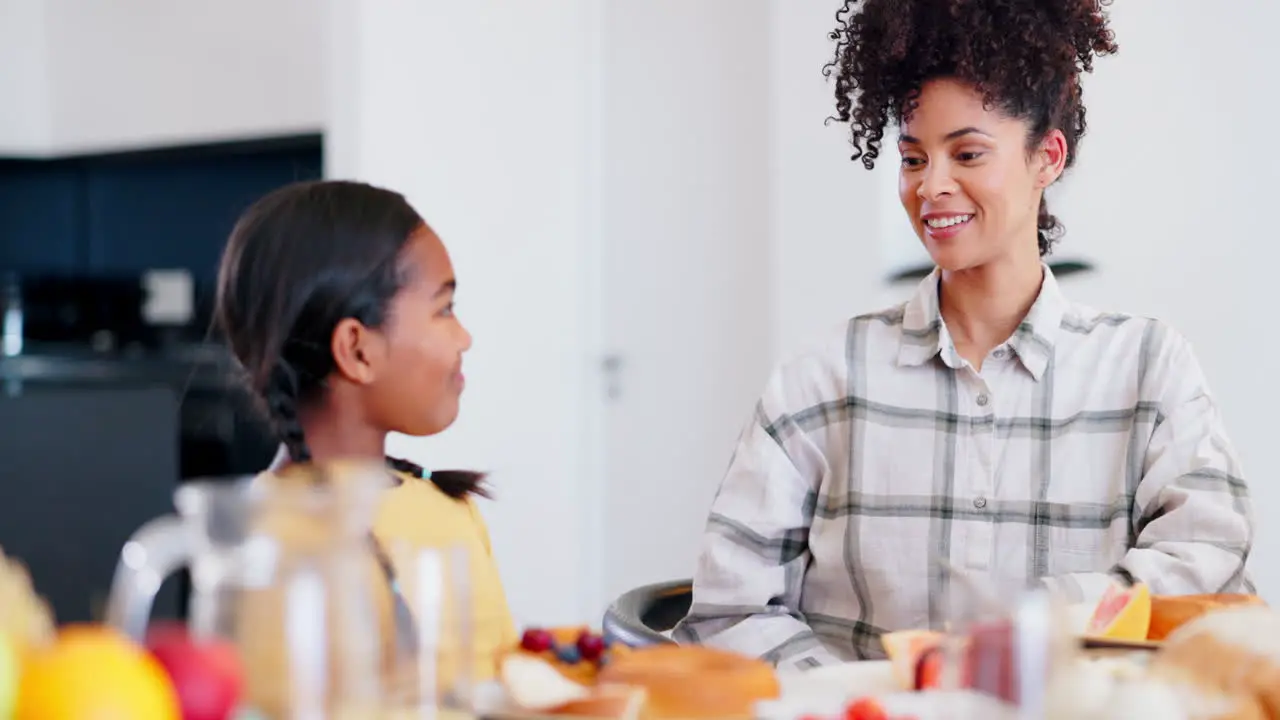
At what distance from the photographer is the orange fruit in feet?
2.54

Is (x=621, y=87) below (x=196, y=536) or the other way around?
the other way around

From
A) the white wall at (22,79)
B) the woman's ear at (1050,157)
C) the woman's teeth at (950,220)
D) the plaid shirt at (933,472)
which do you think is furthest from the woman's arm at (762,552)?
the white wall at (22,79)

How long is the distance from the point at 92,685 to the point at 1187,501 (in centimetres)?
125

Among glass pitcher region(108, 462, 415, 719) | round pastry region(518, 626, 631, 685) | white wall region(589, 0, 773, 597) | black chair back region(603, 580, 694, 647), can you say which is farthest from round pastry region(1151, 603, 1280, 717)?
white wall region(589, 0, 773, 597)

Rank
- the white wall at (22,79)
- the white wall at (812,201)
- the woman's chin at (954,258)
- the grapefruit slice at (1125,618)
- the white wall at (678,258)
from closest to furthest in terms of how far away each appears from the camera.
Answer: the grapefruit slice at (1125,618), the woman's chin at (954,258), the white wall at (812,201), the white wall at (678,258), the white wall at (22,79)

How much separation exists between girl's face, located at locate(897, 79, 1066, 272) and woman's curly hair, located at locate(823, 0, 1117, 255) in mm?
21

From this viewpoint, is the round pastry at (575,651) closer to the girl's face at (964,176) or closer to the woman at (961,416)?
the woman at (961,416)

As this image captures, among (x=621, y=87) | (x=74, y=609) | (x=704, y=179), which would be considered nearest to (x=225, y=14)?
(x=621, y=87)

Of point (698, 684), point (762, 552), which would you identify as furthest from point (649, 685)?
point (762, 552)

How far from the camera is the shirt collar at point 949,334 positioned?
6.03 ft

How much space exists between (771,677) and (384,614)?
0.28 metres

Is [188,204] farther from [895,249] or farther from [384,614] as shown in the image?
[384,614]

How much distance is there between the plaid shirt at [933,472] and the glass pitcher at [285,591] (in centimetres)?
93

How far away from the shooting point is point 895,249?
149 inches
